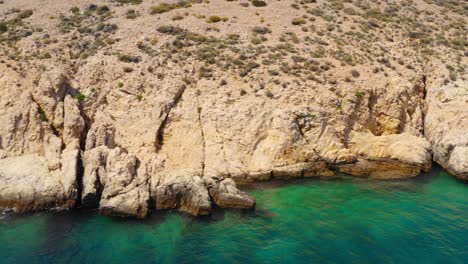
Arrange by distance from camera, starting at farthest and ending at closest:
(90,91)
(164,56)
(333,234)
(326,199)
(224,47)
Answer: (224,47) → (164,56) → (90,91) → (326,199) → (333,234)

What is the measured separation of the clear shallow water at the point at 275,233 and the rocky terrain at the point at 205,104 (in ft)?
5.16

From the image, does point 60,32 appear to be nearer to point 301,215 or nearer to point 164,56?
point 164,56

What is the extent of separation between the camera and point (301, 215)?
985 inches

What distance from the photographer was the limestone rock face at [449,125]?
31189mm

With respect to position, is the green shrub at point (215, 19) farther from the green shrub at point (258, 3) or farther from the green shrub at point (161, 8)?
the green shrub at point (258, 3)

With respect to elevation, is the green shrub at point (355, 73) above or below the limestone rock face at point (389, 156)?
above

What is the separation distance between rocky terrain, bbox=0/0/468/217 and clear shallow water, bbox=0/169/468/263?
157 cm

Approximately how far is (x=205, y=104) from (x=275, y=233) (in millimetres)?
14060

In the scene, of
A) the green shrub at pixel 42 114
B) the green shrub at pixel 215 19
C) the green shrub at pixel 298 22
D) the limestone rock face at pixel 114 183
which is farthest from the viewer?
the green shrub at pixel 298 22

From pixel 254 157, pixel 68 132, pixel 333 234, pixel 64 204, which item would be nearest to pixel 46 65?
pixel 68 132

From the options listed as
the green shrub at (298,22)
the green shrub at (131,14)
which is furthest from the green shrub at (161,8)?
the green shrub at (298,22)

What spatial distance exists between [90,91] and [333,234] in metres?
22.4

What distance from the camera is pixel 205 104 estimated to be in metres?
33.3

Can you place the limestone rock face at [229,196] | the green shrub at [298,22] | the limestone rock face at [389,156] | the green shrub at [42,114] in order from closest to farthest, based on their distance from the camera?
the limestone rock face at [229,196]
the green shrub at [42,114]
the limestone rock face at [389,156]
the green shrub at [298,22]
